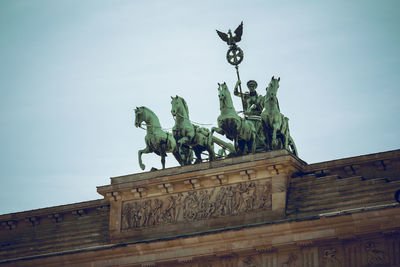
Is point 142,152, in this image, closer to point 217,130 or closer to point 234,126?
point 217,130

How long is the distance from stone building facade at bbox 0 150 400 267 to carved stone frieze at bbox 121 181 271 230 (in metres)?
0.03

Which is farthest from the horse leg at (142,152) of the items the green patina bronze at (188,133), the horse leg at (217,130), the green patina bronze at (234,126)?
the green patina bronze at (234,126)

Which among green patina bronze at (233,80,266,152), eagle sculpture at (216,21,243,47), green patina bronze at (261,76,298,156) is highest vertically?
eagle sculpture at (216,21,243,47)

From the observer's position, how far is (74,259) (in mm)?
38375

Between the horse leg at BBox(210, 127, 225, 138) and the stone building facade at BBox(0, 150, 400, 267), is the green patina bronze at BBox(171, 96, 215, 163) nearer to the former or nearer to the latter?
the horse leg at BBox(210, 127, 225, 138)

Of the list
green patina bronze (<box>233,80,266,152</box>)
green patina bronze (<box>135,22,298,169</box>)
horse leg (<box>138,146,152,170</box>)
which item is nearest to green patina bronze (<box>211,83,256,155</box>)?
green patina bronze (<box>135,22,298,169</box>)

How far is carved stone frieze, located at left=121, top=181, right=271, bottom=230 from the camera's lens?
36781 mm

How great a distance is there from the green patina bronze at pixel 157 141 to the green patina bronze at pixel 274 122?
10.00ft

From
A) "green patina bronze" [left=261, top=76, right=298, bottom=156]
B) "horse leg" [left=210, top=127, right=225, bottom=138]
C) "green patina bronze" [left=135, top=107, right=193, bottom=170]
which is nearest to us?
"green patina bronze" [left=261, top=76, right=298, bottom=156]

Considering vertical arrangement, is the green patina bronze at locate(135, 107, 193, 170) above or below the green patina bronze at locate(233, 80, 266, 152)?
below

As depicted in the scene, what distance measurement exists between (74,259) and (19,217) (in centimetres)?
397

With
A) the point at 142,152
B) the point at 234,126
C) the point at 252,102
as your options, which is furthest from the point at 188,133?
the point at 252,102

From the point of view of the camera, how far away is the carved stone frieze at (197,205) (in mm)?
36781

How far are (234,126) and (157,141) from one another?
291cm
